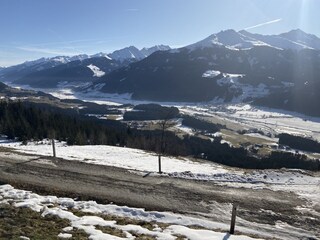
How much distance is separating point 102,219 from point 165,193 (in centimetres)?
761

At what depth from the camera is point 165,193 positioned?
26125 millimetres

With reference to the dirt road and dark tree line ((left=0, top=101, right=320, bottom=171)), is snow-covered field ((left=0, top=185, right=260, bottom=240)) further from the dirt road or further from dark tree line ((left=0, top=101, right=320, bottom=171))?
dark tree line ((left=0, top=101, right=320, bottom=171))

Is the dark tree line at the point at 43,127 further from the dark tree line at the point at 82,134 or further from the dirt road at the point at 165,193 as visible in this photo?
the dirt road at the point at 165,193

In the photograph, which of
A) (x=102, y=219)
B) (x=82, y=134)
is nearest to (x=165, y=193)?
(x=102, y=219)

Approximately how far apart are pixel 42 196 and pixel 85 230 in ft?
23.1

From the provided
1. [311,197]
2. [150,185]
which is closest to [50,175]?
[150,185]

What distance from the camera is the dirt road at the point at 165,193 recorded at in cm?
2245

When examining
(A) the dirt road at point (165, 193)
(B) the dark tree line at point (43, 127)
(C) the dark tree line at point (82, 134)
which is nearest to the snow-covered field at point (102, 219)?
(A) the dirt road at point (165, 193)

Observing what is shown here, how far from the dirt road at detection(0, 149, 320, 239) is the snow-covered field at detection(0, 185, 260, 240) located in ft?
4.47

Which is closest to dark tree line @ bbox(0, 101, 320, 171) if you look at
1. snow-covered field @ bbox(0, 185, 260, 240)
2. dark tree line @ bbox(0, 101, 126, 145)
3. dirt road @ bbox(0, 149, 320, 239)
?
dark tree line @ bbox(0, 101, 126, 145)

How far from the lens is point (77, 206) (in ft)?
70.7

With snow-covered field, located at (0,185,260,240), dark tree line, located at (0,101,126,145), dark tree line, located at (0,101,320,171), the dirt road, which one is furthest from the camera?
dark tree line, located at (0,101,320,171)

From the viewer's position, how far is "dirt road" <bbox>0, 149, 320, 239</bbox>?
2245cm

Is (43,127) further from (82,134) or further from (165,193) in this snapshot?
(165,193)
